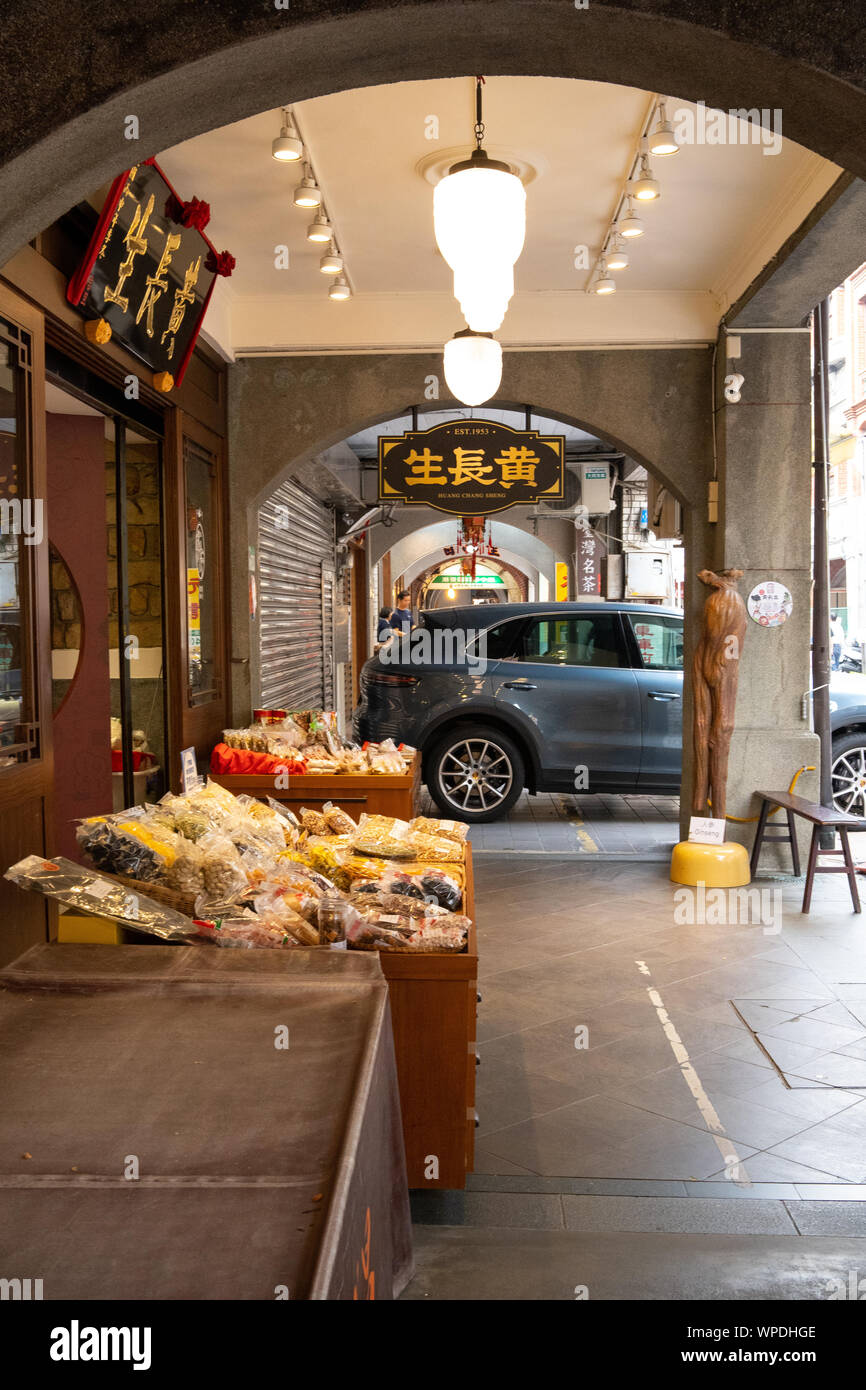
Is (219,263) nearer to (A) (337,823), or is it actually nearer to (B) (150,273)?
(B) (150,273)

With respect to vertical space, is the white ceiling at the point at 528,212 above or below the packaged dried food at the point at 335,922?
above

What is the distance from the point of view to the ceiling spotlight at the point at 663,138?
4594mm

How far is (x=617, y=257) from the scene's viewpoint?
6293 millimetres

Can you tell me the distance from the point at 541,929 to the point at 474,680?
10.6 ft

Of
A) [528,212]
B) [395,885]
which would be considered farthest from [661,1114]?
[528,212]

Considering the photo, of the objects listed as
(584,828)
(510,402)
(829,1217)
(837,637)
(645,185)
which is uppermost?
(645,185)

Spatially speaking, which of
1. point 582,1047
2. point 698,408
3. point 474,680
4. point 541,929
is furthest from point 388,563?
point 582,1047

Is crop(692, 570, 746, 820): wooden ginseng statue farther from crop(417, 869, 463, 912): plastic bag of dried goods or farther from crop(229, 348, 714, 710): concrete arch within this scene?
crop(417, 869, 463, 912): plastic bag of dried goods

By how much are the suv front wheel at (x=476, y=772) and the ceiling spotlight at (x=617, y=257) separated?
150 inches

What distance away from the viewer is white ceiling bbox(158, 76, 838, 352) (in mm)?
4641

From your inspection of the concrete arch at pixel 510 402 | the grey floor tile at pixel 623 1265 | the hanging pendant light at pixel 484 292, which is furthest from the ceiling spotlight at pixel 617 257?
the grey floor tile at pixel 623 1265

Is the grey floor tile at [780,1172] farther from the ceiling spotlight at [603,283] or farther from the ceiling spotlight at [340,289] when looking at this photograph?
the ceiling spotlight at [340,289]

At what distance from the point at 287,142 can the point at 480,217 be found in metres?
1.60

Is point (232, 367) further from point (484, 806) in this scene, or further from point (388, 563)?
point (388, 563)
